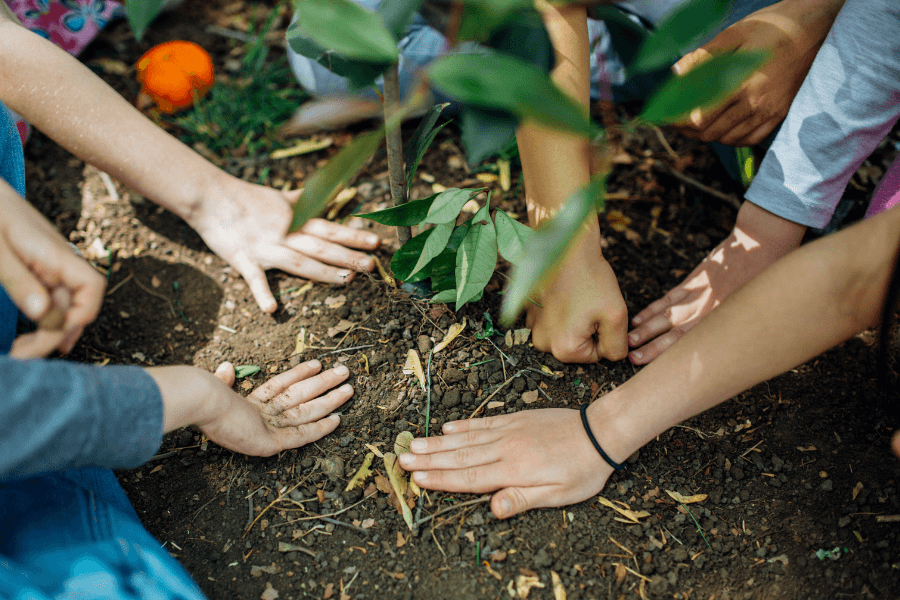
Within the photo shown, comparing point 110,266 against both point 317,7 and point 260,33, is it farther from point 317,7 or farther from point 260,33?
point 317,7

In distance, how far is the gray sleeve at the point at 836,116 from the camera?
1035mm

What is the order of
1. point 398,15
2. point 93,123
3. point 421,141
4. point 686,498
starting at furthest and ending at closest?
1. point 93,123
2. point 686,498
3. point 421,141
4. point 398,15

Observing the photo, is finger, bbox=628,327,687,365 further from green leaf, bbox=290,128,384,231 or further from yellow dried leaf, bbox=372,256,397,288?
green leaf, bbox=290,128,384,231

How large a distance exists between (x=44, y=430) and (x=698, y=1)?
2.82 feet

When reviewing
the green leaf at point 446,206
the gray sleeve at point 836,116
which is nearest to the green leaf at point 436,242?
the green leaf at point 446,206

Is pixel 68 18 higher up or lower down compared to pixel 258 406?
higher up

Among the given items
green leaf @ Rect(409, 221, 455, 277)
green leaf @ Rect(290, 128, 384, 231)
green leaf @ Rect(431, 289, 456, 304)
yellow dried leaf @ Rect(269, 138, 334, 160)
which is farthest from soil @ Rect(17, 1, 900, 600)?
green leaf @ Rect(290, 128, 384, 231)

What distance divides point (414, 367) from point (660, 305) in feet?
1.85

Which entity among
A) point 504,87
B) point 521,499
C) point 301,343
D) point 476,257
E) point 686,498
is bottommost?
point 686,498

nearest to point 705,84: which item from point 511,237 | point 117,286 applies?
point 511,237

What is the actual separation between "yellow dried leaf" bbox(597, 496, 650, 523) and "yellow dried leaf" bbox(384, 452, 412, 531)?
1.11 feet

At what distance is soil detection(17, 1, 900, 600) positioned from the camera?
0.95m

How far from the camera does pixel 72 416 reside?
0.72 m

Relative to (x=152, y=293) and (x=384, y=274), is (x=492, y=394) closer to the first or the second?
(x=384, y=274)
